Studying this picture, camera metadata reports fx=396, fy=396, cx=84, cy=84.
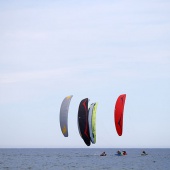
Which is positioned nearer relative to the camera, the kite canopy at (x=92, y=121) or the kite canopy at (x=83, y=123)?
the kite canopy at (x=83, y=123)
